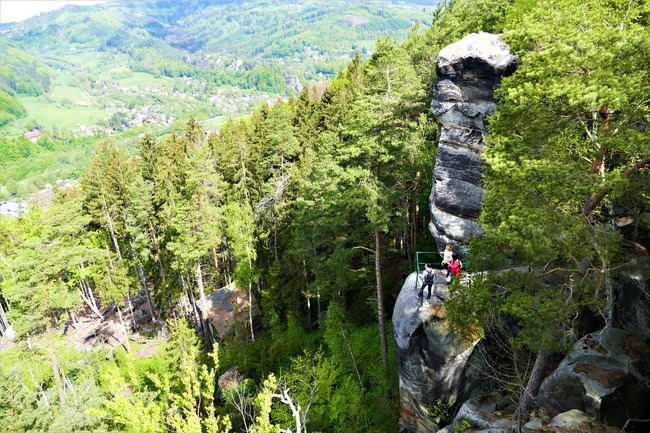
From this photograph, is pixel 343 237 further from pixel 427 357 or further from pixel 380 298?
pixel 427 357

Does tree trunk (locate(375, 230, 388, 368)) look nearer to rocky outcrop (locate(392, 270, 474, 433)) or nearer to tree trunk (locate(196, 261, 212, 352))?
rocky outcrop (locate(392, 270, 474, 433))

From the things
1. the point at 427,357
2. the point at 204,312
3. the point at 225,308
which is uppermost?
Result: the point at 427,357

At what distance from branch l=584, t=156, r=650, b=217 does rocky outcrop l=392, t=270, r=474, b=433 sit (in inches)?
235

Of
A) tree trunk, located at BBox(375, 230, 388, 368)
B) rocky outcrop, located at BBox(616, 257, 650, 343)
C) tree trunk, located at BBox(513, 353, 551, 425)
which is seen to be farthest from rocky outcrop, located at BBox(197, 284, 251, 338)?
rocky outcrop, located at BBox(616, 257, 650, 343)

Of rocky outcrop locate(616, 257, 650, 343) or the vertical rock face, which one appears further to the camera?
the vertical rock face

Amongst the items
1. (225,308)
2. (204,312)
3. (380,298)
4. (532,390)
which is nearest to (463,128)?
(380,298)

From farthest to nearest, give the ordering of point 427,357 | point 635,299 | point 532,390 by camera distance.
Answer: point 427,357
point 532,390
point 635,299

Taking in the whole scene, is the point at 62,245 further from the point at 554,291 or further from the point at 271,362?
the point at 554,291

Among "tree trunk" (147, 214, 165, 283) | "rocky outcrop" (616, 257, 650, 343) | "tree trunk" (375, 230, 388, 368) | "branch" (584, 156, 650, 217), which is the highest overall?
"branch" (584, 156, 650, 217)

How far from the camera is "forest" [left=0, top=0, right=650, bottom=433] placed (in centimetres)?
866

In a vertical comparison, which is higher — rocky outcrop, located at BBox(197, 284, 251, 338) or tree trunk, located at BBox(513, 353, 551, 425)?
tree trunk, located at BBox(513, 353, 551, 425)

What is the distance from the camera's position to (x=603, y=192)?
8.54 meters

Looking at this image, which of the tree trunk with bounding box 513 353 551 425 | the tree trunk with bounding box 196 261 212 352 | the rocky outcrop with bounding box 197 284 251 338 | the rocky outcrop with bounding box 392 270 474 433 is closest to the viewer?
the tree trunk with bounding box 513 353 551 425

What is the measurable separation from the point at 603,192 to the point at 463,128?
9804mm
